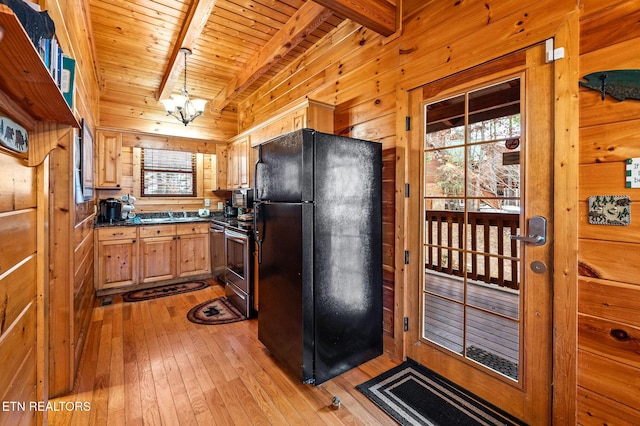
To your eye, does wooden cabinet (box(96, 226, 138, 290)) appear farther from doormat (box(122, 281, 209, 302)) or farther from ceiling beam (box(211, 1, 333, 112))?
ceiling beam (box(211, 1, 333, 112))

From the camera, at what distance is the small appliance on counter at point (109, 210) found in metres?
4.09

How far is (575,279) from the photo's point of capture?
148cm

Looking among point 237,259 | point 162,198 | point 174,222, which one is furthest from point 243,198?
point 162,198

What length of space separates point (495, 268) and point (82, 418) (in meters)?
3.19

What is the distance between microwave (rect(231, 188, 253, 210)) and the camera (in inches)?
166

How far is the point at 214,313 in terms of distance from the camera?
10.7 feet

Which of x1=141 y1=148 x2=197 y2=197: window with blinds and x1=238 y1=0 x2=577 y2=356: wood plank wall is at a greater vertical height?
x1=238 y1=0 x2=577 y2=356: wood plank wall

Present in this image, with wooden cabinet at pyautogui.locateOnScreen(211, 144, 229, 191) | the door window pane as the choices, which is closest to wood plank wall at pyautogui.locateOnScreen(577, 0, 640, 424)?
the door window pane

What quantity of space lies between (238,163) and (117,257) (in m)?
2.14

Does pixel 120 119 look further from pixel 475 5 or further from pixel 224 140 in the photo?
pixel 475 5

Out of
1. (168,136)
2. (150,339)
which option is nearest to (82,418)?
(150,339)

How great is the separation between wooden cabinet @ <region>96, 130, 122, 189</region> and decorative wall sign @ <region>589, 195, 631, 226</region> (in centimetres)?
514

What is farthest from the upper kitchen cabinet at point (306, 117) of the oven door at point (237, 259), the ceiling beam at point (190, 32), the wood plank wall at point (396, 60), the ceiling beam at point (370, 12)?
the oven door at point (237, 259)

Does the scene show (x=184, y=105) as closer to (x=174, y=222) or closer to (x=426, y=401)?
(x=174, y=222)
